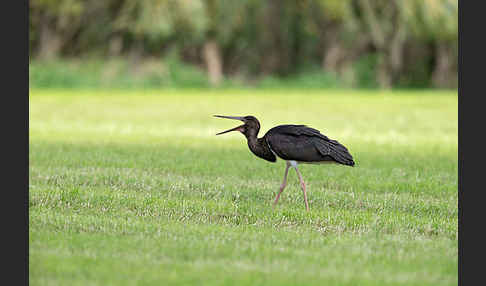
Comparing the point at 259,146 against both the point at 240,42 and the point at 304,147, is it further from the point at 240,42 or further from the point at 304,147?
the point at 240,42

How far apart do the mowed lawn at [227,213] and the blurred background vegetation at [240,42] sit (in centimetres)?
1527

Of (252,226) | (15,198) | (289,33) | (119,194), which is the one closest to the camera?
(15,198)

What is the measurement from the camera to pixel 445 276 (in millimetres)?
5664

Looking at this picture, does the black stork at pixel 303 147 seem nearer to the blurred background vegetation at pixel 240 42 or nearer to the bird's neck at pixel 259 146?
the bird's neck at pixel 259 146

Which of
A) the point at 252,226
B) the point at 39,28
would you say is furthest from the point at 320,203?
the point at 39,28

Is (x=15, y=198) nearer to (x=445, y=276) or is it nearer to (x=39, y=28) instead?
(x=445, y=276)

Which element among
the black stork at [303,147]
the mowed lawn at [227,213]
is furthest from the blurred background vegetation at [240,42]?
the black stork at [303,147]

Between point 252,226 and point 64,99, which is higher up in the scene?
point 64,99

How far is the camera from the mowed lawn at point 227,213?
564 cm

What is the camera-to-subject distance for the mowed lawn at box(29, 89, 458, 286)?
5.64 meters

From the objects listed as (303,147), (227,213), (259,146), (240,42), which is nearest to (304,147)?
(303,147)

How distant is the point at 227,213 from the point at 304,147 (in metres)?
1.12

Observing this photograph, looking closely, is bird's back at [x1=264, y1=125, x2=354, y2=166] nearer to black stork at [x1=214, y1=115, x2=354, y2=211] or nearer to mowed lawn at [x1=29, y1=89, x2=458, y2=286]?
black stork at [x1=214, y1=115, x2=354, y2=211]

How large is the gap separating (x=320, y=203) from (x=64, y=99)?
60.2 feet
